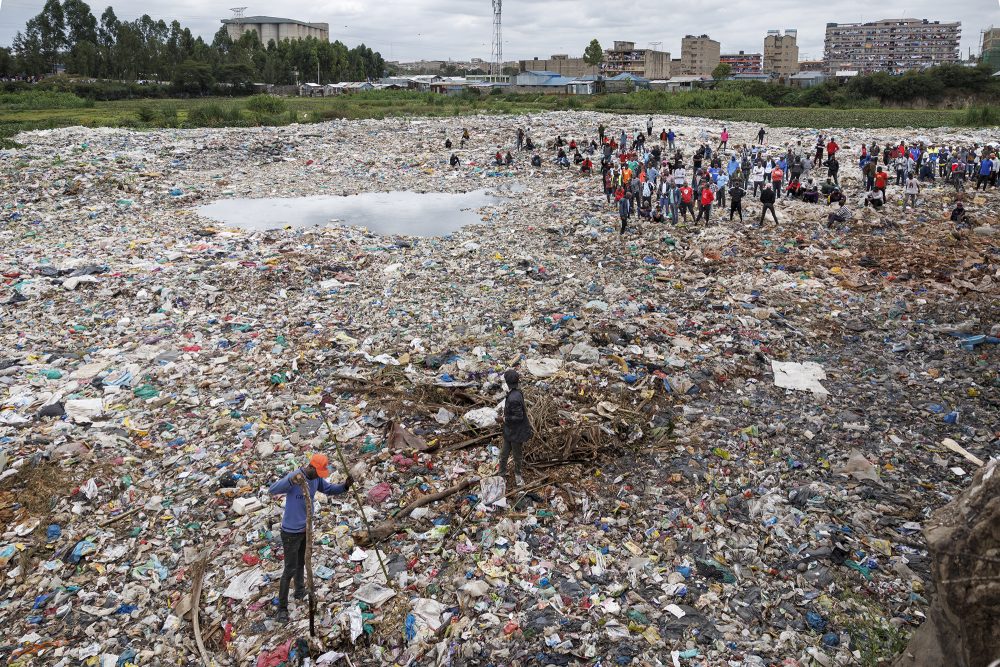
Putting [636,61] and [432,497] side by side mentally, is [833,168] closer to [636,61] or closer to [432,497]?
[432,497]

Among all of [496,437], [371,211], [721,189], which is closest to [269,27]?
[371,211]

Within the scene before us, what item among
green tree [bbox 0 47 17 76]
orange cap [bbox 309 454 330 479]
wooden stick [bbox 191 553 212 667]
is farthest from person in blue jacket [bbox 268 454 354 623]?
green tree [bbox 0 47 17 76]

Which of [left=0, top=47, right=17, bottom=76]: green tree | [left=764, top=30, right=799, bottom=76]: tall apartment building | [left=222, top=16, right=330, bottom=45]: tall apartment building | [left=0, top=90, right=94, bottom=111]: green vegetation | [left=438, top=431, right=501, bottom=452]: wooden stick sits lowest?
[left=438, top=431, right=501, bottom=452]: wooden stick

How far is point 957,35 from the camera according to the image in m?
179

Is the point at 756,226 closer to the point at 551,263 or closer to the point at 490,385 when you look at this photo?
the point at 551,263

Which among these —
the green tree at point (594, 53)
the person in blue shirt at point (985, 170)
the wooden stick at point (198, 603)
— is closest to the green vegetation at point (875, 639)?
the wooden stick at point (198, 603)

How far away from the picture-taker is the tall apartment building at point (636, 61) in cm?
10238

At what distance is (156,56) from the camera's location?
72125mm

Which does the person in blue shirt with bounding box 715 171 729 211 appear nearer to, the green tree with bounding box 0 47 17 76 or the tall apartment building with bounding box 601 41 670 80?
the green tree with bounding box 0 47 17 76

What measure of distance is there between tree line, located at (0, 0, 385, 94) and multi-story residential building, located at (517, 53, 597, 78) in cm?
2895

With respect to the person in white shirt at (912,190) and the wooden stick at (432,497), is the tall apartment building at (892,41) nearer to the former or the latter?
the person in white shirt at (912,190)

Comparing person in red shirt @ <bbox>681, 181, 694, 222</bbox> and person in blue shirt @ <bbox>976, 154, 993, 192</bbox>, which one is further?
person in blue shirt @ <bbox>976, 154, 993, 192</bbox>

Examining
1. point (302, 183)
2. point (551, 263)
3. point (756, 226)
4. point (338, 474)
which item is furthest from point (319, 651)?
point (302, 183)

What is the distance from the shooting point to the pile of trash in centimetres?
441
